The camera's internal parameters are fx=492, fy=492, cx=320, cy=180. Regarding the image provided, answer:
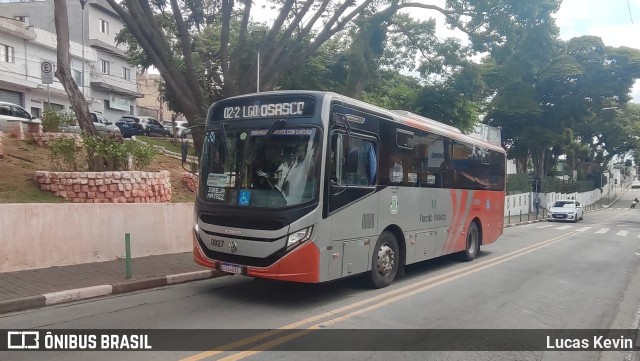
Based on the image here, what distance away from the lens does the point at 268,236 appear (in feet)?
23.0

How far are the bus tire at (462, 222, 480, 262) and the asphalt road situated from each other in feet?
4.48

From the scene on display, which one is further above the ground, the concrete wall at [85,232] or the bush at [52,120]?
the bush at [52,120]

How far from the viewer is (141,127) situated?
107ft

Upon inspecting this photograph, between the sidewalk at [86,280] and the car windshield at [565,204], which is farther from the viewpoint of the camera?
the car windshield at [565,204]

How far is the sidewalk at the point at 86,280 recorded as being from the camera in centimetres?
721

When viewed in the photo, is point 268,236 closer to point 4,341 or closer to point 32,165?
point 4,341

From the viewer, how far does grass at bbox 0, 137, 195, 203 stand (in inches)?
417

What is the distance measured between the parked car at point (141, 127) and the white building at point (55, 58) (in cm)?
597

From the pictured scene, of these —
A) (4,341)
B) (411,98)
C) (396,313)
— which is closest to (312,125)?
(396,313)

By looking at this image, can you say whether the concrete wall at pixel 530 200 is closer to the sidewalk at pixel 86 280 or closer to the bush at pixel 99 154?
the bush at pixel 99 154

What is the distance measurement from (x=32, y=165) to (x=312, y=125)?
8.93 m

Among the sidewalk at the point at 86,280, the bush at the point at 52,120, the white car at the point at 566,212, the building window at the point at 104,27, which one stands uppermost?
the building window at the point at 104,27

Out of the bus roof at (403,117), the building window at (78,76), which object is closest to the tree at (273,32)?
the bus roof at (403,117)

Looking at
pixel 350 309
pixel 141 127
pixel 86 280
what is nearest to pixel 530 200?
pixel 141 127
